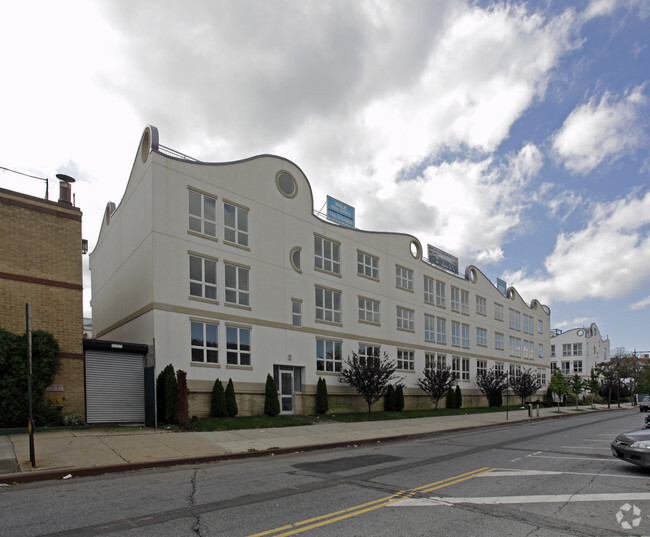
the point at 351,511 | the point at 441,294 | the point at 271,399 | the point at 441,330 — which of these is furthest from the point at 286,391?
the point at 441,294

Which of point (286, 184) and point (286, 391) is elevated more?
point (286, 184)

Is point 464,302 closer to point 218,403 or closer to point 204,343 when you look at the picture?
point 204,343

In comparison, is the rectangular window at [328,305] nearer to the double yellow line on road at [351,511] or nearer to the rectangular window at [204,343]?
the rectangular window at [204,343]

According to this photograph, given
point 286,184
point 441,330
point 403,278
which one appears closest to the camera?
point 286,184

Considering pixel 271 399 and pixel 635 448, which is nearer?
pixel 635 448

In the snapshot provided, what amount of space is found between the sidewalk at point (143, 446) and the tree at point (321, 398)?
18.1 ft

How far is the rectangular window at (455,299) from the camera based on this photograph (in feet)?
137

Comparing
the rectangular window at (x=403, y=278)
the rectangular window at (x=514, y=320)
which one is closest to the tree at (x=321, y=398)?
the rectangular window at (x=403, y=278)

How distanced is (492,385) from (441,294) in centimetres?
928

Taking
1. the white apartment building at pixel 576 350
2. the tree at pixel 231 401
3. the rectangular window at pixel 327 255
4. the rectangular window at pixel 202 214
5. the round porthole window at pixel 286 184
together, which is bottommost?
the white apartment building at pixel 576 350

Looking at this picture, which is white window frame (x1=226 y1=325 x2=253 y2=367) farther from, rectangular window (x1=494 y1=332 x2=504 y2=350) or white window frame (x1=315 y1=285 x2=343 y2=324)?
rectangular window (x1=494 y1=332 x2=504 y2=350)

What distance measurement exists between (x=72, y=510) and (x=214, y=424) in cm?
1147

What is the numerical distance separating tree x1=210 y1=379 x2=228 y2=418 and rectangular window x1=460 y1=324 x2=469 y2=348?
1073 inches

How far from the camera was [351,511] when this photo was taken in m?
6.95
